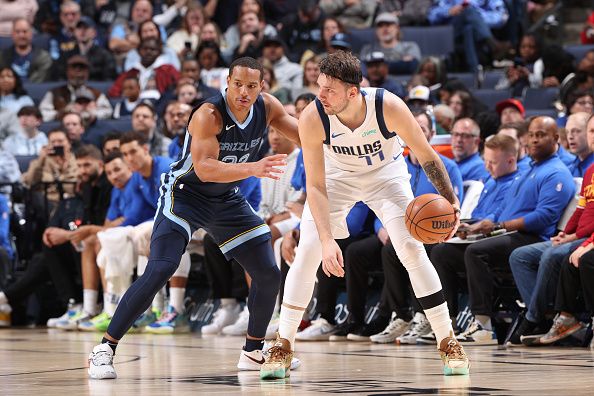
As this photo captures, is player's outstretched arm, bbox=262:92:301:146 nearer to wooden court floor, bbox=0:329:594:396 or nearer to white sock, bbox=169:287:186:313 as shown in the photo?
wooden court floor, bbox=0:329:594:396

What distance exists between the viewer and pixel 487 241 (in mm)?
8172

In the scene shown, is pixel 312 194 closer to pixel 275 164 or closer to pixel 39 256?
pixel 275 164

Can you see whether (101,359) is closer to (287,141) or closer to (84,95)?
(287,141)

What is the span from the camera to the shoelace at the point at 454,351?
5789mm

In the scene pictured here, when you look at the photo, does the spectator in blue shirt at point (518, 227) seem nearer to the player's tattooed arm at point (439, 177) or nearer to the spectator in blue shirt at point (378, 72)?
the player's tattooed arm at point (439, 177)

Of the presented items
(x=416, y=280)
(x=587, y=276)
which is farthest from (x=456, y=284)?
(x=416, y=280)

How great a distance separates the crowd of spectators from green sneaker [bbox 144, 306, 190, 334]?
20mm

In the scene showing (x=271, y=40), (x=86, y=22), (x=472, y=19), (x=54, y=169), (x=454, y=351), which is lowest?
(x=454, y=351)

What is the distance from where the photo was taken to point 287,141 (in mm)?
9742

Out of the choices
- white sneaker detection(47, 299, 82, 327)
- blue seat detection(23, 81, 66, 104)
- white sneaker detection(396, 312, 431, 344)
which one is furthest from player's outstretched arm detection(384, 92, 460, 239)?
blue seat detection(23, 81, 66, 104)

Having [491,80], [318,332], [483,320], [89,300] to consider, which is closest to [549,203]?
[483,320]

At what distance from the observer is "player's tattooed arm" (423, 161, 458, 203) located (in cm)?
584

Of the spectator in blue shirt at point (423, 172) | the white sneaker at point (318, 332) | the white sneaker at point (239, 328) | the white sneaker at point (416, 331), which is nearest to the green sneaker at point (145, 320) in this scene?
the white sneaker at point (239, 328)

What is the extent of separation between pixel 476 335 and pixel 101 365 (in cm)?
320
